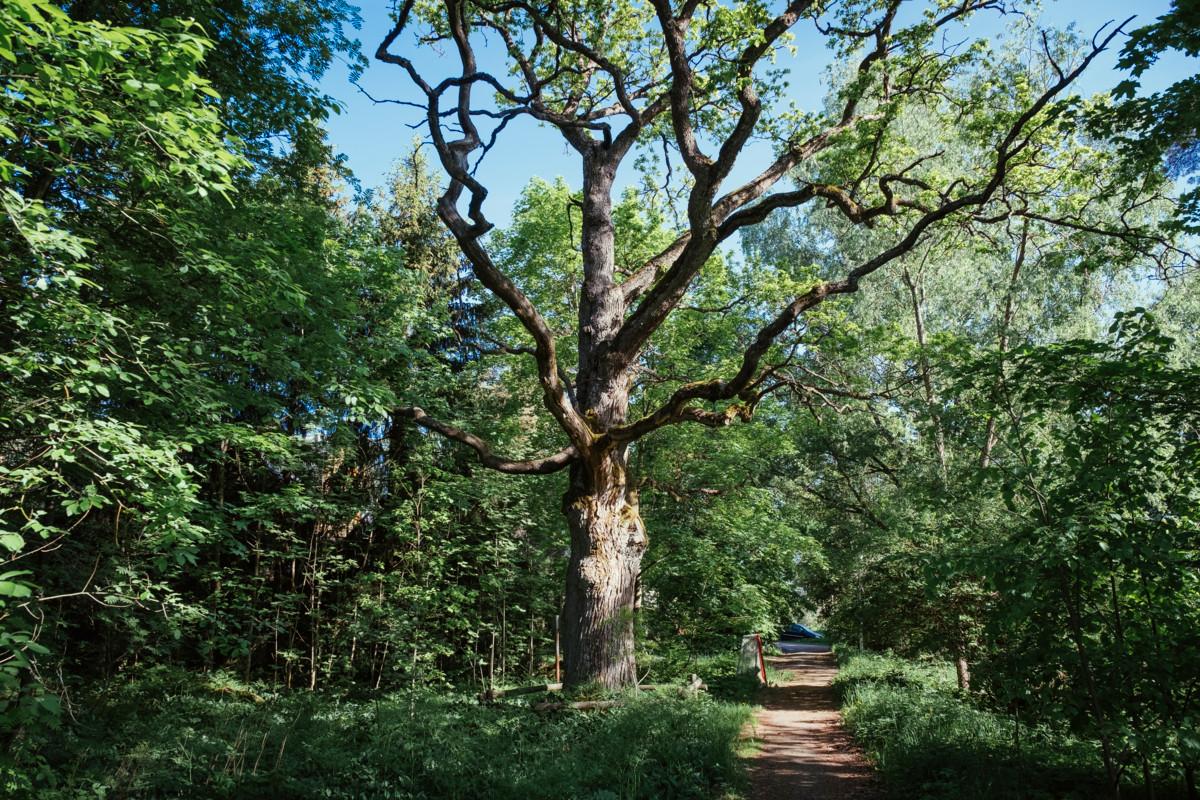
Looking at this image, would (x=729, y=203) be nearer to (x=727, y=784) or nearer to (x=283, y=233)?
(x=283, y=233)

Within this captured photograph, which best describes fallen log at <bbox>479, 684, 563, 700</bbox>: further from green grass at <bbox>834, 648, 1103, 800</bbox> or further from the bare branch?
green grass at <bbox>834, 648, 1103, 800</bbox>

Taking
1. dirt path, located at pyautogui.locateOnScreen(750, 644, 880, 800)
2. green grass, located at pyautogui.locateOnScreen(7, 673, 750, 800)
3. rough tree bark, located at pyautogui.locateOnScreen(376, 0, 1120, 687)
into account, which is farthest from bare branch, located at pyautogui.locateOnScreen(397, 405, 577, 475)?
dirt path, located at pyautogui.locateOnScreen(750, 644, 880, 800)

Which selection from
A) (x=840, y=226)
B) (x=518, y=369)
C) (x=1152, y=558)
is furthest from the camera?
(x=840, y=226)

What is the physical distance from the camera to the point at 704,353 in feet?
51.3

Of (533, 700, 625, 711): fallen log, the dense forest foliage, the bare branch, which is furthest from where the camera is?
the bare branch

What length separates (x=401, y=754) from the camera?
5.75m

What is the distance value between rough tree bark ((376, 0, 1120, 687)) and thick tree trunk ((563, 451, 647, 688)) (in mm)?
18

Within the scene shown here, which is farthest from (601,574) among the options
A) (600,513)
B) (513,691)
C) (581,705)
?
(513,691)

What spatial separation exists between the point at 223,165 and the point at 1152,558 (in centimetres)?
666

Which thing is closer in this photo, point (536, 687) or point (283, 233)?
point (283, 233)

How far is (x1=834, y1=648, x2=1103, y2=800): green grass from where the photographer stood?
5.11 metres

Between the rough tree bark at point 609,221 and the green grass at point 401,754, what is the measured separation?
125 centimetres

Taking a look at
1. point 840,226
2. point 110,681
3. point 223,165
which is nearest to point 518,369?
point 110,681

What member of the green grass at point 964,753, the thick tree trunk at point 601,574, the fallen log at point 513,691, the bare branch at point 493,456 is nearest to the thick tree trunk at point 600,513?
the thick tree trunk at point 601,574
